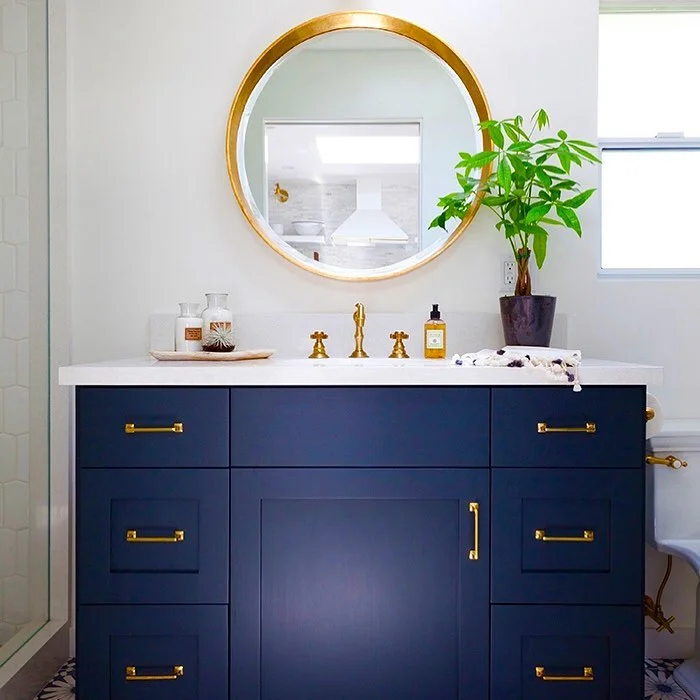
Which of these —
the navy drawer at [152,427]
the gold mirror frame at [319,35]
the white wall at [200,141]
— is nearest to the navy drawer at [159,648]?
the navy drawer at [152,427]

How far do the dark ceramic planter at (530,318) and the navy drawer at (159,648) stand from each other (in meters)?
1.06

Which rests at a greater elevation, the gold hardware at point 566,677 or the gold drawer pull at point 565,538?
the gold drawer pull at point 565,538

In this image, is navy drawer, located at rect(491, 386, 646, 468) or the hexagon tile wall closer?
navy drawer, located at rect(491, 386, 646, 468)

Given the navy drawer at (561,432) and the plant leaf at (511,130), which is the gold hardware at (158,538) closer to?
the navy drawer at (561,432)

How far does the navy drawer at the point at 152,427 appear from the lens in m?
1.42

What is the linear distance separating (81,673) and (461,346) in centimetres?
132

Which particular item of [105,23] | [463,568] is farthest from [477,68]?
[463,568]

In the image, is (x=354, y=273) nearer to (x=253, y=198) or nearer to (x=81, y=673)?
(x=253, y=198)

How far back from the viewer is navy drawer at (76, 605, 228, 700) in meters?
1.42

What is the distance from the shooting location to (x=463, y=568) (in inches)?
55.7

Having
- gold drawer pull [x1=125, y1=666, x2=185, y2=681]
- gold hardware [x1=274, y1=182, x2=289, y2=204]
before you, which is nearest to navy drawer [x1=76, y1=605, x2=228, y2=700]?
gold drawer pull [x1=125, y1=666, x2=185, y2=681]

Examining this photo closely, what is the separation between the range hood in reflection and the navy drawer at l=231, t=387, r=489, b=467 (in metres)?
0.70

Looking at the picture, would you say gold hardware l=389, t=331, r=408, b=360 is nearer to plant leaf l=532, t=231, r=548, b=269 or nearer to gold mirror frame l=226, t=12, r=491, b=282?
gold mirror frame l=226, t=12, r=491, b=282

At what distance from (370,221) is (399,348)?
408 mm
